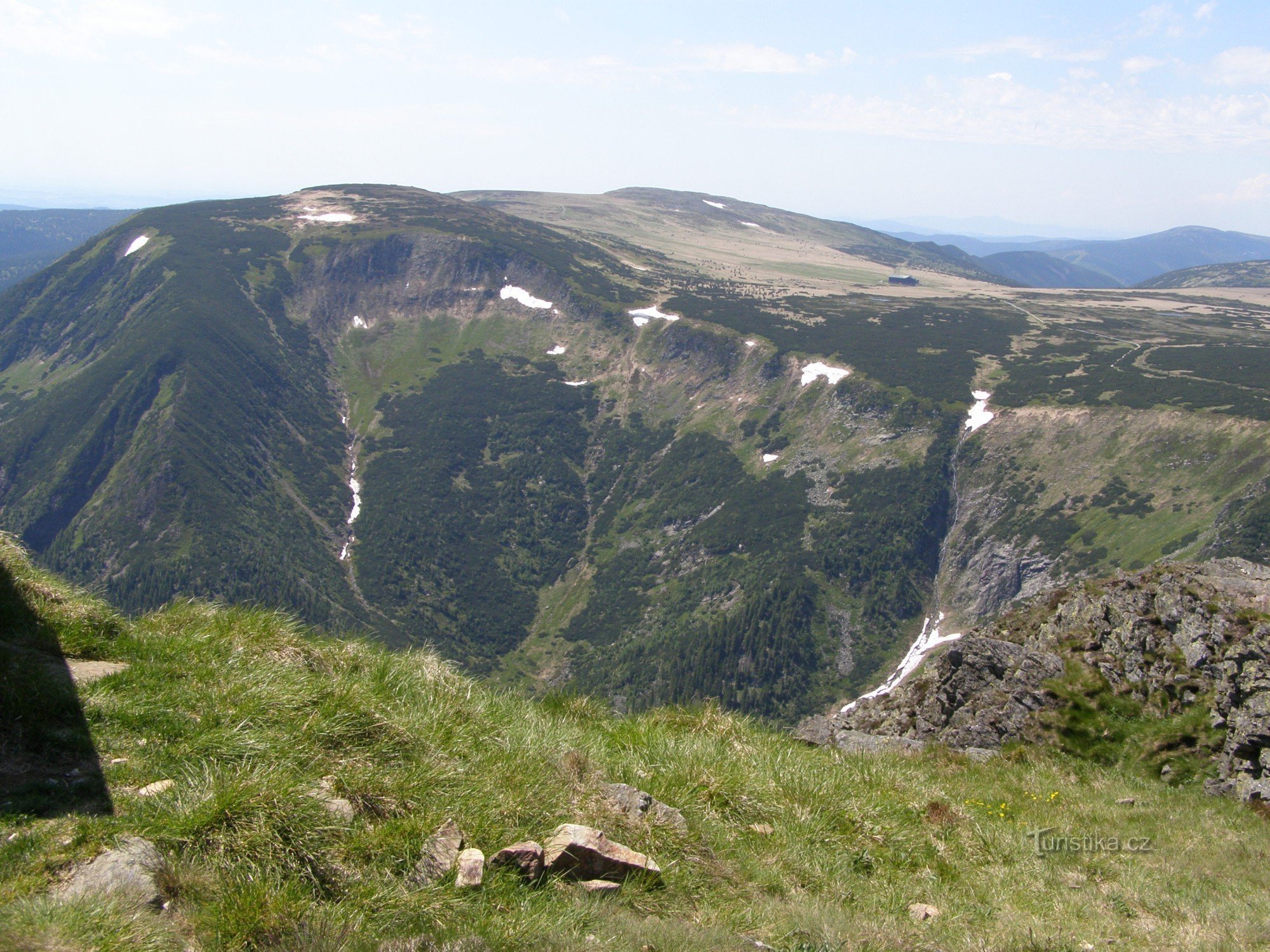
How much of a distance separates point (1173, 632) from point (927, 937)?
1153cm

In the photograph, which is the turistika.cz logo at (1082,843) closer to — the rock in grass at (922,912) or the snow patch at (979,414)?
the rock in grass at (922,912)

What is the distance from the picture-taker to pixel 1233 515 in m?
87.0

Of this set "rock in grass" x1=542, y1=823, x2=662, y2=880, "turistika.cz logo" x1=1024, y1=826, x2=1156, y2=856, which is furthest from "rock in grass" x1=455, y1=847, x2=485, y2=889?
"turistika.cz logo" x1=1024, y1=826, x2=1156, y2=856

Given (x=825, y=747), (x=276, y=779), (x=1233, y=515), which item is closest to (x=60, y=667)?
(x=276, y=779)

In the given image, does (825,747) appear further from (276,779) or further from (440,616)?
(440,616)

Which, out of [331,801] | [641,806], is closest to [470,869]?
[331,801]

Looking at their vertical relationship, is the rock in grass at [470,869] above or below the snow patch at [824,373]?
above

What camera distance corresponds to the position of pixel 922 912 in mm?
6629

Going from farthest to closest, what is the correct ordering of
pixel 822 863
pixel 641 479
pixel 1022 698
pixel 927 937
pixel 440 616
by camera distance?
pixel 641 479, pixel 440 616, pixel 1022 698, pixel 822 863, pixel 927 937

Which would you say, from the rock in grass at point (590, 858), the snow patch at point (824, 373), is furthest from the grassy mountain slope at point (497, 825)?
the snow patch at point (824, 373)

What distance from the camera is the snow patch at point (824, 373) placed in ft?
516

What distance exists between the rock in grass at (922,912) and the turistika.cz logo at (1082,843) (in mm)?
2194

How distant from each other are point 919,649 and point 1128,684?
4149 inches

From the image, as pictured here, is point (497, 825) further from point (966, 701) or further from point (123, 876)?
point (966, 701)
